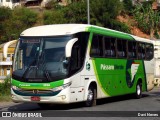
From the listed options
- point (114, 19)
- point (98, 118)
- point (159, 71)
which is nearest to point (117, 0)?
point (114, 19)

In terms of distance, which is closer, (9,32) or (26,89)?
(26,89)

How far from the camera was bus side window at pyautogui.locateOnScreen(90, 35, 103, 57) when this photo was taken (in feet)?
61.9

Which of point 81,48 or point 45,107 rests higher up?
point 81,48

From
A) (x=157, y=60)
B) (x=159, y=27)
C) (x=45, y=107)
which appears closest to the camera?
(x=45, y=107)

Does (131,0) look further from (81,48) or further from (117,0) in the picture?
(81,48)

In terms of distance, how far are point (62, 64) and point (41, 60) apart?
78 cm

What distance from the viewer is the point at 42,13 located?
77.7 metres

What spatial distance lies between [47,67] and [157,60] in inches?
1268

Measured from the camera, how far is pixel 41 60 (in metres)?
16.9

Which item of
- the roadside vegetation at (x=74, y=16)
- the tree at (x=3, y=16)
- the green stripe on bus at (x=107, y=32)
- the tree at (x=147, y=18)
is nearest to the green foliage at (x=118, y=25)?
the roadside vegetation at (x=74, y=16)

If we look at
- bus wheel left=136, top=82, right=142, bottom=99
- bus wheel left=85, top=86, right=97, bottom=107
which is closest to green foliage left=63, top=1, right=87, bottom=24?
bus wheel left=136, top=82, right=142, bottom=99

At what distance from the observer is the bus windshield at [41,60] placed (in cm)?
1677

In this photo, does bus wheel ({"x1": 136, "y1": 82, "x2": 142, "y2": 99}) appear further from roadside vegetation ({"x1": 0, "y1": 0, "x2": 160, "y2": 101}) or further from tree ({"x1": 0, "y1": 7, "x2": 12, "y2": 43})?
tree ({"x1": 0, "y1": 7, "x2": 12, "y2": 43})

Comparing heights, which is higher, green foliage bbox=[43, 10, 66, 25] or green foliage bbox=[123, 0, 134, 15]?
green foliage bbox=[123, 0, 134, 15]
